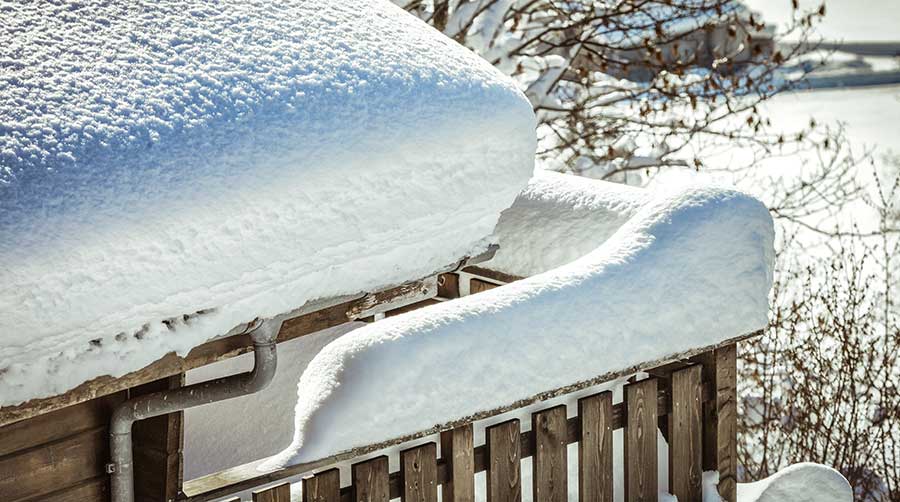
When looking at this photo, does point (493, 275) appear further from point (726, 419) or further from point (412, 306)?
point (726, 419)

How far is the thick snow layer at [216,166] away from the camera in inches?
81.3

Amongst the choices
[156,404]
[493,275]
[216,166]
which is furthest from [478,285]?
[216,166]

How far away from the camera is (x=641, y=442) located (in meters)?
3.29

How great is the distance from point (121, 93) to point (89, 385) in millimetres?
643

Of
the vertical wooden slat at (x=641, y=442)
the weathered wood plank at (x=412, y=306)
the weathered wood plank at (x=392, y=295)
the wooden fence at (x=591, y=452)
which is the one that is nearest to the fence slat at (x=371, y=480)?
the wooden fence at (x=591, y=452)

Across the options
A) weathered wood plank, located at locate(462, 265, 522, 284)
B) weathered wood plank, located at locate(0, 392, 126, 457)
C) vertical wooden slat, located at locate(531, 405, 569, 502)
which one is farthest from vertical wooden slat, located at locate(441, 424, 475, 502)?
weathered wood plank, located at locate(462, 265, 522, 284)

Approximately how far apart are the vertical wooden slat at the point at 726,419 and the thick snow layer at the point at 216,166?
1074mm

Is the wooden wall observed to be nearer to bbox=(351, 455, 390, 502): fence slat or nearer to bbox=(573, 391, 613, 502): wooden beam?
bbox=(351, 455, 390, 502): fence slat

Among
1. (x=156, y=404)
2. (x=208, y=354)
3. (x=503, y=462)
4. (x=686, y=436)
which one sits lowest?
(x=686, y=436)

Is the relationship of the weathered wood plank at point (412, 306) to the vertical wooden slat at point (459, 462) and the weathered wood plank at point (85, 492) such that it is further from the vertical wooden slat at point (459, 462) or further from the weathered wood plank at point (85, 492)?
the weathered wood plank at point (85, 492)

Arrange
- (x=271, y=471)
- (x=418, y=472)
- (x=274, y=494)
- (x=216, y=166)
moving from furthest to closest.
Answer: (x=418, y=472) < (x=274, y=494) < (x=271, y=471) < (x=216, y=166)

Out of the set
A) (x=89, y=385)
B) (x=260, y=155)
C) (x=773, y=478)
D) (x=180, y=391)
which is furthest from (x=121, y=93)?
(x=773, y=478)

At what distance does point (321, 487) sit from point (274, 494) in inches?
4.8

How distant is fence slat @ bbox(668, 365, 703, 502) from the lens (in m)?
3.37
